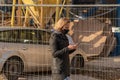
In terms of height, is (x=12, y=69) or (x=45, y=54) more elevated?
(x=45, y=54)

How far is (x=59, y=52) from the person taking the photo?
7918 mm

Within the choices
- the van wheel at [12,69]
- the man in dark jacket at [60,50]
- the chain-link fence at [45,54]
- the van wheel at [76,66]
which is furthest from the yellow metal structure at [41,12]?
the man in dark jacket at [60,50]

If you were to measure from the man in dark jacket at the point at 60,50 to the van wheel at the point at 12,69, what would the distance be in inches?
137

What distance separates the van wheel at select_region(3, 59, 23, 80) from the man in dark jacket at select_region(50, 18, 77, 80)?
3.49 metres

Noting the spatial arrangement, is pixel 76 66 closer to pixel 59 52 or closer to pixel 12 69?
pixel 12 69

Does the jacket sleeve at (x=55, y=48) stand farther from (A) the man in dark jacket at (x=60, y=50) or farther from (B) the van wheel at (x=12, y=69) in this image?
(B) the van wheel at (x=12, y=69)

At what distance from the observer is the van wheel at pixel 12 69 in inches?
455

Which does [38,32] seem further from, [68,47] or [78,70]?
[68,47]

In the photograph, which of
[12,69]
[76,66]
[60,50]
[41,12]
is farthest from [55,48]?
[41,12]

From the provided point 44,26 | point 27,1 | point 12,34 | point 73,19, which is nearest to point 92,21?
point 73,19

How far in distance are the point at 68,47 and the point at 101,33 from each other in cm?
713

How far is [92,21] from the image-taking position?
1386cm

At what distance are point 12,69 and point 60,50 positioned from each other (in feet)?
12.5

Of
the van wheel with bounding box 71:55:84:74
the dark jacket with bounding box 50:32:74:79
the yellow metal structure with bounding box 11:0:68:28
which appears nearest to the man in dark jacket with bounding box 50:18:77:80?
the dark jacket with bounding box 50:32:74:79
